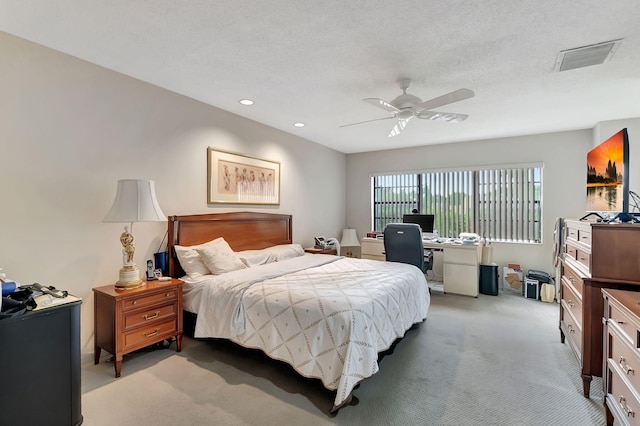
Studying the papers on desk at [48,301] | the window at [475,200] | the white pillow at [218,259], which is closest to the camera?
the papers on desk at [48,301]

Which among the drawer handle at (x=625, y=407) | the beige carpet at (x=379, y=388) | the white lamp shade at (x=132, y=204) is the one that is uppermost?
the white lamp shade at (x=132, y=204)

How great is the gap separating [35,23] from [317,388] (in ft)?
10.6

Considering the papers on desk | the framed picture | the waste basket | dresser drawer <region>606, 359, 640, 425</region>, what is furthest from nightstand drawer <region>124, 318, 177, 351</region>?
the waste basket

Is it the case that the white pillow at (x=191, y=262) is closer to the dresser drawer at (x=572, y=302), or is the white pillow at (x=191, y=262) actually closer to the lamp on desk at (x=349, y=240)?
the dresser drawer at (x=572, y=302)

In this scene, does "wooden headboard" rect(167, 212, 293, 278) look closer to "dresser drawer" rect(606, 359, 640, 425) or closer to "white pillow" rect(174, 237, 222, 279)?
"white pillow" rect(174, 237, 222, 279)

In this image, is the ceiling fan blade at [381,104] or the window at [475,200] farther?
the window at [475,200]

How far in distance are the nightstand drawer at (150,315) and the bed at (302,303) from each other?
225 millimetres

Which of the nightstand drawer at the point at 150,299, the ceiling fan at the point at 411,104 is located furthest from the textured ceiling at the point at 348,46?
the nightstand drawer at the point at 150,299

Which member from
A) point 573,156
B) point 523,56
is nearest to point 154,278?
point 523,56

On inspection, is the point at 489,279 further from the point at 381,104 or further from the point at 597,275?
the point at 381,104

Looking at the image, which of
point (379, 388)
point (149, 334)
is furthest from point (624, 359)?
point (149, 334)

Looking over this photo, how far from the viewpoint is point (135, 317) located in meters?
2.50

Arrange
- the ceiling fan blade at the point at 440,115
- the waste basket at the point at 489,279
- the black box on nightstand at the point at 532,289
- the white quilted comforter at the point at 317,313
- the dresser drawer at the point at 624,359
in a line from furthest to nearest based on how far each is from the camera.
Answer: the waste basket at the point at 489,279, the black box on nightstand at the point at 532,289, the ceiling fan blade at the point at 440,115, the white quilted comforter at the point at 317,313, the dresser drawer at the point at 624,359

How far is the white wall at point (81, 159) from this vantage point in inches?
88.7
